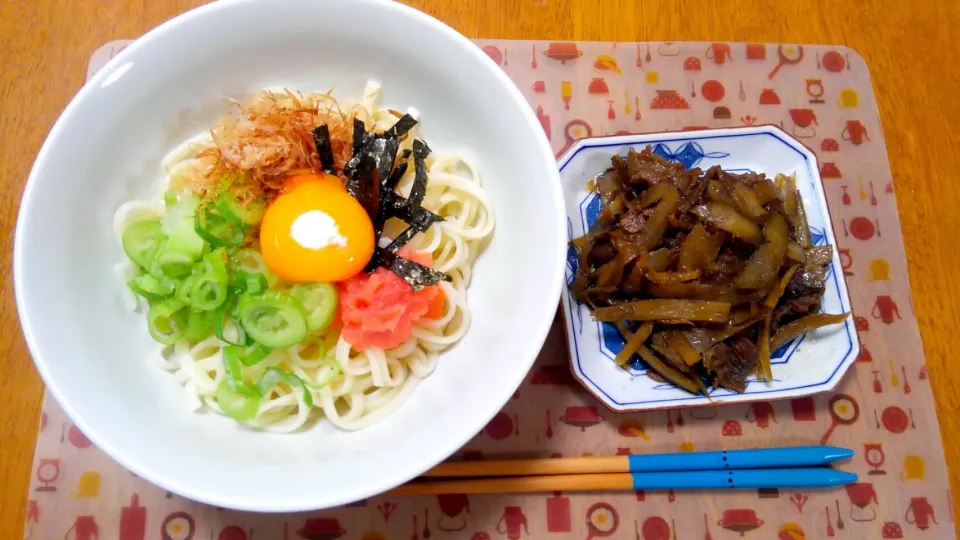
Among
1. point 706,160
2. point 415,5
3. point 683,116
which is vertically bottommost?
point 706,160

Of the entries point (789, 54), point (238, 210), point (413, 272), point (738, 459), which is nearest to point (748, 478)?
point (738, 459)

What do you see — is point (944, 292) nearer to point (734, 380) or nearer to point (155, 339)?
point (734, 380)

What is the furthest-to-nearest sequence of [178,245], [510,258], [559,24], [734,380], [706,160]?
1. [559,24]
2. [706,160]
3. [734,380]
4. [510,258]
5. [178,245]

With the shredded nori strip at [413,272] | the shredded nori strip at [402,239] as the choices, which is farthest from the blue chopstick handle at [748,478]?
the shredded nori strip at [402,239]

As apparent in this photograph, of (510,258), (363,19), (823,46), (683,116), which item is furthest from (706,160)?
(363,19)

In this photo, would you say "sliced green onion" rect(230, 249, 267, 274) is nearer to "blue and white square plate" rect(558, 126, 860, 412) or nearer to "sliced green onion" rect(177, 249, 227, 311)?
"sliced green onion" rect(177, 249, 227, 311)
